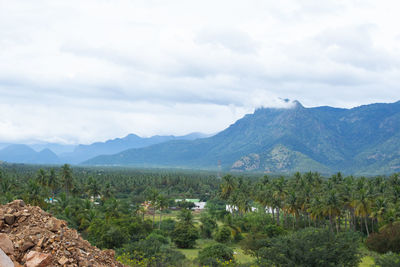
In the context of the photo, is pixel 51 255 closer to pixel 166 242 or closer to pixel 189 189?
pixel 166 242

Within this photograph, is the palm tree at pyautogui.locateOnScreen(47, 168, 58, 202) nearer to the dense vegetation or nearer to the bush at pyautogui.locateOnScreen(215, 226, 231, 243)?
the dense vegetation

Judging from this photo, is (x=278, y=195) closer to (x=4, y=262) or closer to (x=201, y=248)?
(x=201, y=248)

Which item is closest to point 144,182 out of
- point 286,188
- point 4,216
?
point 286,188

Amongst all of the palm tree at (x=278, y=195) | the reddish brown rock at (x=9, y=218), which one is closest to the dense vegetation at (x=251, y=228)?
the palm tree at (x=278, y=195)

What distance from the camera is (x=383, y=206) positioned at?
50.7m

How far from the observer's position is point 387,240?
4478cm

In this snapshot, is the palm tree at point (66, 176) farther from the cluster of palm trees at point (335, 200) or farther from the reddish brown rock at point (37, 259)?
the reddish brown rock at point (37, 259)

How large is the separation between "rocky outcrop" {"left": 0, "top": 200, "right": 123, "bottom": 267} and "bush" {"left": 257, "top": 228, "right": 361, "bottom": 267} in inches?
793

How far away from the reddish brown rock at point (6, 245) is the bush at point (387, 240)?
46.7m

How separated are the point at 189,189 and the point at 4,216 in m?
118

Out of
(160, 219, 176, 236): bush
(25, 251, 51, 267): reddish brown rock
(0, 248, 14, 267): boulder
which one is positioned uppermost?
(0, 248, 14, 267): boulder

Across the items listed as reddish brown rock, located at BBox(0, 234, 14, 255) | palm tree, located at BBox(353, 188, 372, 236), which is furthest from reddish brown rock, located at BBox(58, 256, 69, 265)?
palm tree, located at BBox(353, 188, 372, 236)

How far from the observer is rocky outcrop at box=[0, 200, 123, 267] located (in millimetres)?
9062

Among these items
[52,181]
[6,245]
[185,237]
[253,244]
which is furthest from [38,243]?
[52,181]
